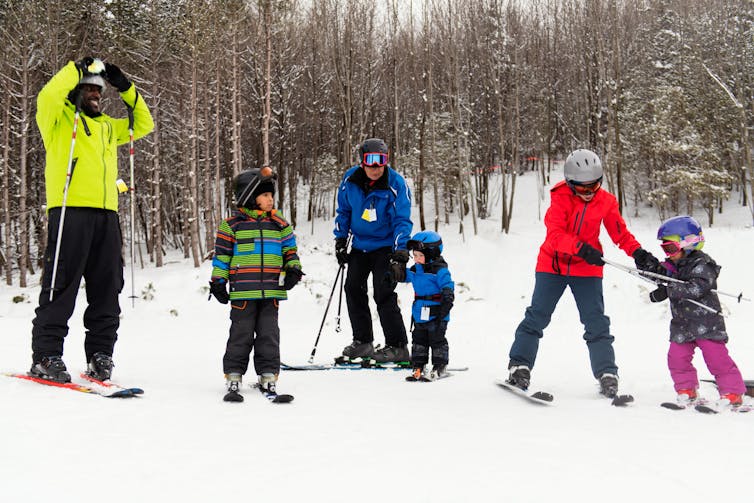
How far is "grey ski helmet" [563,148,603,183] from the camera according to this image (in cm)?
423

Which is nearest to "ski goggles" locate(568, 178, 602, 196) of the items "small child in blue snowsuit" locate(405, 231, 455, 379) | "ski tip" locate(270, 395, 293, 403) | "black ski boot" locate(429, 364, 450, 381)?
"small child in blue snowsuit" locate(405, 231, 455, 379)

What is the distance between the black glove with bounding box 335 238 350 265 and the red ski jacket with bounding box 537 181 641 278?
6.19 ft

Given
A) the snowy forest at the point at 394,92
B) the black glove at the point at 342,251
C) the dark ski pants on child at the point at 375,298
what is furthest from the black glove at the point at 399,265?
the snowy forest at the point at 394,92

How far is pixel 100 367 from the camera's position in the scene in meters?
4.12

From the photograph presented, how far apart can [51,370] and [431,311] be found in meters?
2.86

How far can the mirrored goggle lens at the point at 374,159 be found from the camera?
5270 millimetres

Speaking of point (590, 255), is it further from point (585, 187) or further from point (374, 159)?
point (374, 159)

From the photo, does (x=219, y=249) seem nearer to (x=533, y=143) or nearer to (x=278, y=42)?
(x=278, y=42)

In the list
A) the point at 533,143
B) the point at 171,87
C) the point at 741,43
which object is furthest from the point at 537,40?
the point at 171,87

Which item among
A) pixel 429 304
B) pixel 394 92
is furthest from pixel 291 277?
pixel 394 92

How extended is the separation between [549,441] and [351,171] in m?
3.33

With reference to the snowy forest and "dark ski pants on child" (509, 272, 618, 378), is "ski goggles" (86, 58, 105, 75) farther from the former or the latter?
the snowy forest

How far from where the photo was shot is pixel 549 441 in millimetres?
3014

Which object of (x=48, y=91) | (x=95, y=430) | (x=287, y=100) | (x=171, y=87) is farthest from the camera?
(x=287, y=100)
